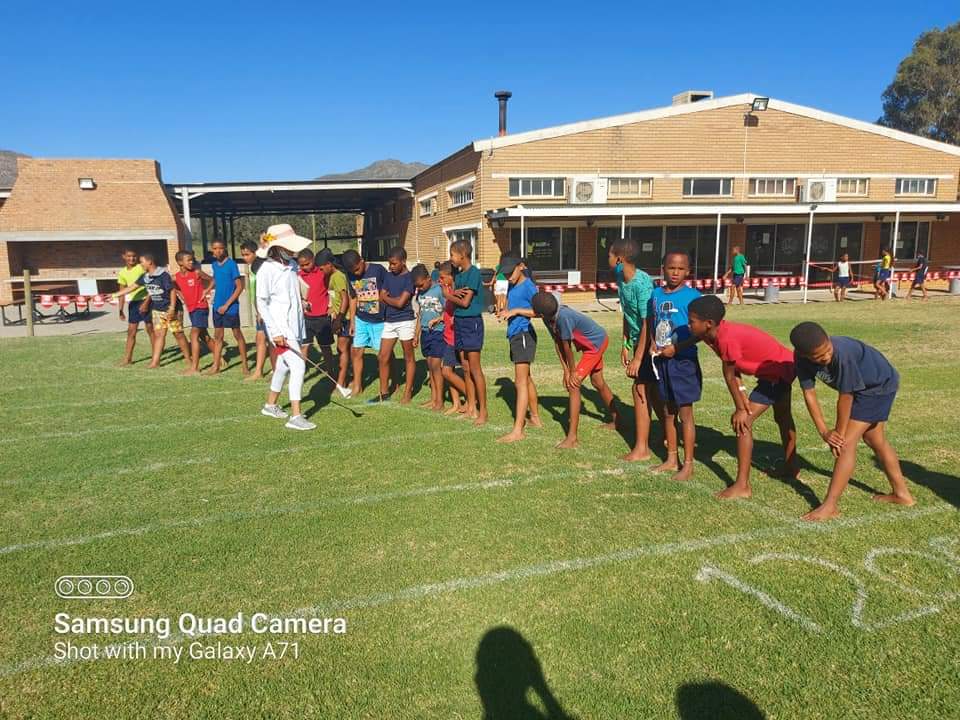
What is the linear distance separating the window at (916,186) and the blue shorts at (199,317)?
2592 centimetres

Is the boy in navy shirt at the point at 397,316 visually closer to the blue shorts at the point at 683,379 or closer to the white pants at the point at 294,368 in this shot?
the white pants at the point at 294,368

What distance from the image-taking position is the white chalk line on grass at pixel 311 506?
441 cm

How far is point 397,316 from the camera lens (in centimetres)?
798

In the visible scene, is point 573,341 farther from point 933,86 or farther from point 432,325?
point 933,86

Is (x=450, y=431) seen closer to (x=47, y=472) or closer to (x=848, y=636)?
(x=47, y=472)

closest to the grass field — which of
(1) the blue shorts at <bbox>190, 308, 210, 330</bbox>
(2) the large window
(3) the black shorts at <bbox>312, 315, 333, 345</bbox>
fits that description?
(3) the black shorts at <bbox>312, 315, 333, 345</bbox>

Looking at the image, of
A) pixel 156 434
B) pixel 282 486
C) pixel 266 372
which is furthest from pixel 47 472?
pixel 266 372

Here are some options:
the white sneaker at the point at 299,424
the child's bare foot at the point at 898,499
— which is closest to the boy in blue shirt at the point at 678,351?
the child's bare foot at the point at 898,499

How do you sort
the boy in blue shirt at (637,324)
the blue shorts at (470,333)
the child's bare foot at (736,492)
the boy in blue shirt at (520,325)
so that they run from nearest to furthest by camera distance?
the child's bare foot at (736,492)
the boy in blue shirt at (637,324)
the boy in blue shirt at (520,325)
the blue shorts at (470,333)

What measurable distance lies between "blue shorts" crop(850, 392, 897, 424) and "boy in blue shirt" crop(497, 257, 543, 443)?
2.88 m

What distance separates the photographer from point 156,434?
6.93m

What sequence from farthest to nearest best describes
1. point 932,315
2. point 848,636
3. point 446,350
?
point 932,315
point 446,350
point 848,636

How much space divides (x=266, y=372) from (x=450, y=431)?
431 centimetres

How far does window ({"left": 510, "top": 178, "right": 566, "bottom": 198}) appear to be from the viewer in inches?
902
